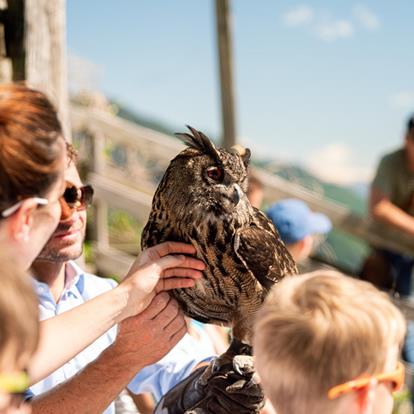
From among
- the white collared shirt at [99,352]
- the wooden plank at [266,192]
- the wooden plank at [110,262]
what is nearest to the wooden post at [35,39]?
the white collared shirt at [99,352]

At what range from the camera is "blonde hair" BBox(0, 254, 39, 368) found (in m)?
1.28

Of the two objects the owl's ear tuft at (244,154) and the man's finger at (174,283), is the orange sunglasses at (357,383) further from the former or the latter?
the owl's ear tuft at (244,154)

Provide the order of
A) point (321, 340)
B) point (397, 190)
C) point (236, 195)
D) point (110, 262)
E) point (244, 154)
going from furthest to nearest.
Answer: point (110, 262)
point (397, 190)
point (244, 154)
point (236, 195)
point (321, 340)

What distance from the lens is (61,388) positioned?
2035 millimetres

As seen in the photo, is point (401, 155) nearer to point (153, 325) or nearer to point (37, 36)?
point (37, 36)

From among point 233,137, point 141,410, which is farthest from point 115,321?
point 233,137

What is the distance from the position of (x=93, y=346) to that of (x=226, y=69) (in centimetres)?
248

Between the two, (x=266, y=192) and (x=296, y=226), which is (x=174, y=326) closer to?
(x=296, y=226)

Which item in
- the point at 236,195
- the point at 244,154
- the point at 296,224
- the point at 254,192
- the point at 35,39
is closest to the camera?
the point at 236,195

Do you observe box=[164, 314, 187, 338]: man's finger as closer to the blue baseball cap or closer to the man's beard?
the man's beard

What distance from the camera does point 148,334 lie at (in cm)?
203

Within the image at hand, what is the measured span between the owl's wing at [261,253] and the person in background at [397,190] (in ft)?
7.35

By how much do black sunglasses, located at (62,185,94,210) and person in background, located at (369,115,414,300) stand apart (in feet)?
8.03

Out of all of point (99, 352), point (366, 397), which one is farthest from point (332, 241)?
point (366, 397)
